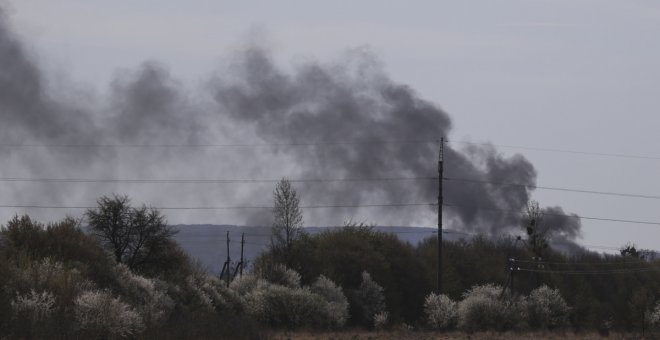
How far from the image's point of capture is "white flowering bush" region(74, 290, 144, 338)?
3678cm

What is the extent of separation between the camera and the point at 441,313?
6862cm

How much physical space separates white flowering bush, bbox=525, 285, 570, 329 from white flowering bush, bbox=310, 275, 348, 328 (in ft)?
43.9

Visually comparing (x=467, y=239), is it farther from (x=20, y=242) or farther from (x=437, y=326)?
(x=20, y=242)

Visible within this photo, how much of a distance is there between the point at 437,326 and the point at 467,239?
165 ft

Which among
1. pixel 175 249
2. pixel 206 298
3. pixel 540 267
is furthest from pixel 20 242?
pixel 540 267

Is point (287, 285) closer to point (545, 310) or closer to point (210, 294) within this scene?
point (210, 294)

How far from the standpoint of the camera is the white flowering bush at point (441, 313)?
68062mm

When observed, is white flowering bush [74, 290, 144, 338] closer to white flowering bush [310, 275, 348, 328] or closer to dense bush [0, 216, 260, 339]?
dense bush [0, 216, 260, 339]

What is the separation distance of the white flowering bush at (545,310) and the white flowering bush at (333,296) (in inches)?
527

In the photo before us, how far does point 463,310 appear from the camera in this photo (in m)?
67.8

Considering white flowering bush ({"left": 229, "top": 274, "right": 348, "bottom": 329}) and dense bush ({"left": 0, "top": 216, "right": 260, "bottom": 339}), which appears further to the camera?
white flowering bush ({"left": 229, "top": 274, "right": 348, "bottom": 329})

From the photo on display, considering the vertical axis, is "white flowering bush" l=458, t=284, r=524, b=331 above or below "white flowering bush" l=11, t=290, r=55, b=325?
below

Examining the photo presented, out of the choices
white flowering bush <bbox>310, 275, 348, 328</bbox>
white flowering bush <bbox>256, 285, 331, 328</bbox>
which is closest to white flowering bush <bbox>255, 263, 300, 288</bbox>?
white flowering bush <bbox>310, 275, 348, 328</bbox>

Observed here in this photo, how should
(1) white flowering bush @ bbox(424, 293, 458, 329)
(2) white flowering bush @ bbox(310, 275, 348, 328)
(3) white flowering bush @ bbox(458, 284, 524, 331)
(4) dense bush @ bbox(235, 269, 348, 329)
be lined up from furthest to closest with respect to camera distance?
(1) white flowering bush @ bbox(424, 293, 458, 329) → (3) white flowering bush @ bbox(458, 284, 524, 331) → (2) white flowering bush @ bbox(310, 275, 348, 328) → (4) dense bush @ bbox(235, 269, 348, 329)
